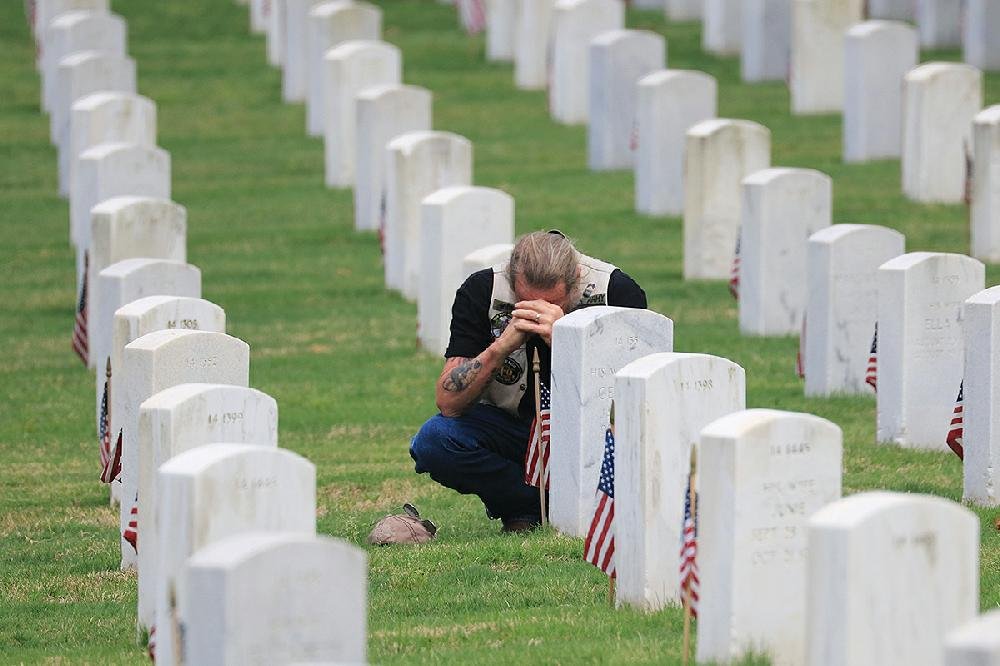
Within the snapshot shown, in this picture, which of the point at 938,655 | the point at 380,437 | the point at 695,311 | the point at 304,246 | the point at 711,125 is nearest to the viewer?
the point at 938,655

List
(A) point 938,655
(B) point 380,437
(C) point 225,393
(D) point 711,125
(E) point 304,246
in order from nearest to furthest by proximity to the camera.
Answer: (A) point 938,655
(C) point 225,393
(B) point 380,437
(D) point 711,125
(E) point 304,246

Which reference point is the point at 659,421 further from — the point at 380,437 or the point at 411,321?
the point at 411,321

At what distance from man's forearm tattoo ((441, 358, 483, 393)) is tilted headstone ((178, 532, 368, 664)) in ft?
11.0

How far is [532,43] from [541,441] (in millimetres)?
14648

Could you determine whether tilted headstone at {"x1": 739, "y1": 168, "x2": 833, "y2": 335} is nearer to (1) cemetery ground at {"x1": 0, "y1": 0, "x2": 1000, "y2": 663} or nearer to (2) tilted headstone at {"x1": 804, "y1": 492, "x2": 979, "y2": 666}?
(1) cemetery ground at {"x1": 0, "y1": 0, "x2": 1000, "y2": 663}

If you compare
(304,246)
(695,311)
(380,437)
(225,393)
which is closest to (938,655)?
(225,393)

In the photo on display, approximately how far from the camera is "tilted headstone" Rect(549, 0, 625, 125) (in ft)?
67.8

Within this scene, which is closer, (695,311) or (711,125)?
(695,311)

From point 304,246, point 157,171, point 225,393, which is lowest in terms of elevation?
point 304,246

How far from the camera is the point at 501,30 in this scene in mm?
24109

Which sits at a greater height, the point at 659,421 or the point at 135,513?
the point at 659,421

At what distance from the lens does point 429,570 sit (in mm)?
7801

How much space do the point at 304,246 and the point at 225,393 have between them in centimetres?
992

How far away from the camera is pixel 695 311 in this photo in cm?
1384
